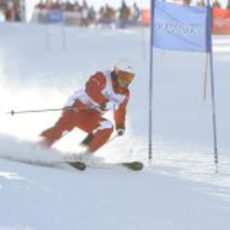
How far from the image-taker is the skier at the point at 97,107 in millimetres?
9391

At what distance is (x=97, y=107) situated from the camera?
31.2 ft

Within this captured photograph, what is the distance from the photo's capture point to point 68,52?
24359 millimetres

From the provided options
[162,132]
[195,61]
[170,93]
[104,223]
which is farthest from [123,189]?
[195,61]

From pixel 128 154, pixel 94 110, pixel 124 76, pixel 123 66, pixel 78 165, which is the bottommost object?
pixel 128 154

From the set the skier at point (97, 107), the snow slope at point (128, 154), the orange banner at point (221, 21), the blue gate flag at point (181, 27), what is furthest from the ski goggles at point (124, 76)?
the orange banner at point (221, 21)

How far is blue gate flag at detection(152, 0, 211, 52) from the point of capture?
33.5 feet

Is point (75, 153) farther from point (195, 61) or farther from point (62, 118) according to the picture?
point (195, 61)

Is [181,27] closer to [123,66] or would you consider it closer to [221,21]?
[123,66]

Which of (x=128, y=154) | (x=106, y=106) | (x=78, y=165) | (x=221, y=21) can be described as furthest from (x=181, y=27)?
(x=221, y=21)

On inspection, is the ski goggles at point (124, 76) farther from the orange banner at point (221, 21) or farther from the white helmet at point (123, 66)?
the orange banner at point (221, 21)

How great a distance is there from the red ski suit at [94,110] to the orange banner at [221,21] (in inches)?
725

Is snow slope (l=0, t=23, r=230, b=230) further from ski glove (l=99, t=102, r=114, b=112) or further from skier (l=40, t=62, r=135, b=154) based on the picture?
ski glove (l=99, t=102, r=114, b=112)

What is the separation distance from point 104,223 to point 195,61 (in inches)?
583

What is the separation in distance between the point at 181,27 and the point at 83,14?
22.9 m
